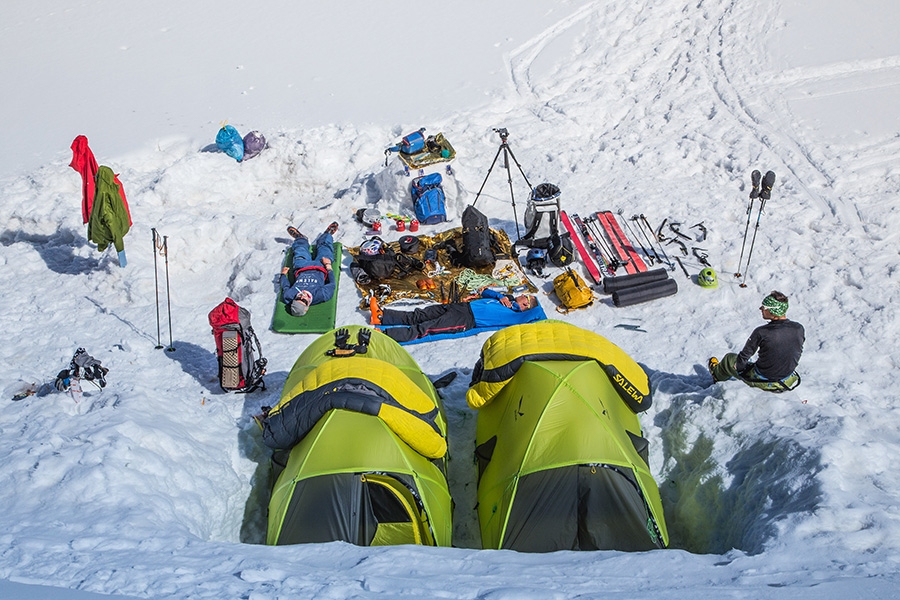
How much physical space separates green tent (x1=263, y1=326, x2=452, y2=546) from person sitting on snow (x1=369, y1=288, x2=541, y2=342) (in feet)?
7.15

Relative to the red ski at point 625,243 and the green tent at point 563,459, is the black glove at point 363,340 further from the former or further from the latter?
the red ski at point 625,243

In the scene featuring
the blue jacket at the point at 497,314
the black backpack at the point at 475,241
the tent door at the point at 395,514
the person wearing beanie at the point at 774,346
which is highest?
the black backpack at the point at 475,241

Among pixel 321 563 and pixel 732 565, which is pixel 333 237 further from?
pixel 732 565

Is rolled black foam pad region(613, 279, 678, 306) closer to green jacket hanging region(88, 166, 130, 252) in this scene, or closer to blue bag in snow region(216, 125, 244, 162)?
green jacket hanging region(88, 166, 130, 252)

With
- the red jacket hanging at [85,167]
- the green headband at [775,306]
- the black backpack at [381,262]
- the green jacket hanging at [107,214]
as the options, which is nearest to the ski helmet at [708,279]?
the green headband at [775,306]

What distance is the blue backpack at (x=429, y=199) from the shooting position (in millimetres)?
11234

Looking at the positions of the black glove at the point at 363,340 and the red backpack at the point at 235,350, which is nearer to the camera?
the black glove at the point at 363,340

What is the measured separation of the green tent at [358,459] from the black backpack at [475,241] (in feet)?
11.7

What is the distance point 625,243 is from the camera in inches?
415

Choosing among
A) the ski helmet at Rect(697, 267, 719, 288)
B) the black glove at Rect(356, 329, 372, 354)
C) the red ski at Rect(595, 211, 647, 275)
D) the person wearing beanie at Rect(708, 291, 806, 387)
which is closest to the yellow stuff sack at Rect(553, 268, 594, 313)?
the red ski at Rect(595, 211, 647, 275)

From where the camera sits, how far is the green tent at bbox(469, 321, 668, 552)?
594 cm

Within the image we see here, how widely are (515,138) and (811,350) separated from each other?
680 cm

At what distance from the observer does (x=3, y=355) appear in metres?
8.99

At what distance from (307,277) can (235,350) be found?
6.46 ft
